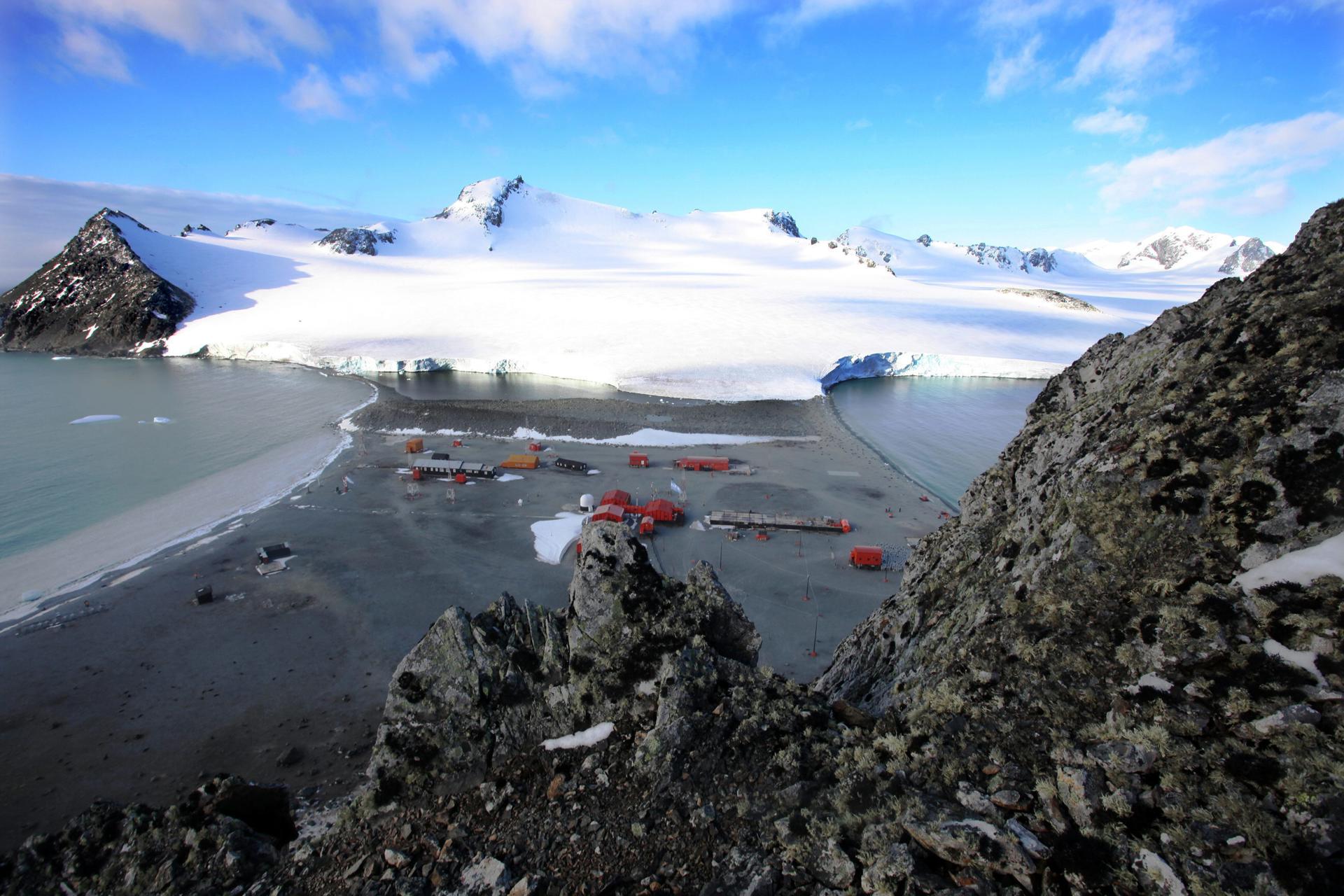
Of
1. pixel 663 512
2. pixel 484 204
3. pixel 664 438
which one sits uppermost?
pixel 484 204

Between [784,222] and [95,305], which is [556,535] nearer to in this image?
[95,305]

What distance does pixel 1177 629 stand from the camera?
242 inches

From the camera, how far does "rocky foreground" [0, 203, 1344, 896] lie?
494 centimetres

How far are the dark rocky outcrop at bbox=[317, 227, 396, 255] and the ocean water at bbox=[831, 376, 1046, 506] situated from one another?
117776 millimetres

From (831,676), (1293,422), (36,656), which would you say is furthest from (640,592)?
(36,656)

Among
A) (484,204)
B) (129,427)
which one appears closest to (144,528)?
(129,427)

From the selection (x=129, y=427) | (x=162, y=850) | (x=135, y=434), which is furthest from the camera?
(x=129, y=427)

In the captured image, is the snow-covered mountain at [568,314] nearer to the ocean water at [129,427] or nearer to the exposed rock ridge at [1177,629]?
the ocean water at [129,427]

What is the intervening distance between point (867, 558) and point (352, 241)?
146 meters

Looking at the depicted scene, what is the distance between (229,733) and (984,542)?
59.3 ft

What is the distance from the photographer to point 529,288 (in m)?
99.1

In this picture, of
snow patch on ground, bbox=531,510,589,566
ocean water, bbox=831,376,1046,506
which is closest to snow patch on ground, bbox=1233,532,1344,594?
snow patch on ground, bbox=531,510,589,566

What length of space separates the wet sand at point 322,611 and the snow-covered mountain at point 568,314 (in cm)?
2869

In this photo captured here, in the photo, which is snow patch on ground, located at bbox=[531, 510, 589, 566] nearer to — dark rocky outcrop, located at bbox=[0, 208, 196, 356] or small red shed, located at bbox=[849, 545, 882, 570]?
small red shed, located at bbox=[849, 545, 882, 570]
